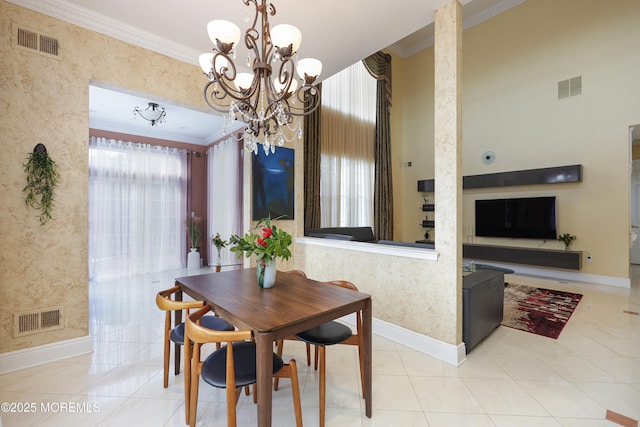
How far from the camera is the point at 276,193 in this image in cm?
377

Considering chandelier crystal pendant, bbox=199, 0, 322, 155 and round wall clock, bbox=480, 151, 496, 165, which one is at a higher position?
round wall clock, bbox=480, 151, 496, 165

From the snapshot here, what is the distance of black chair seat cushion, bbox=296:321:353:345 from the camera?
1.75 meters

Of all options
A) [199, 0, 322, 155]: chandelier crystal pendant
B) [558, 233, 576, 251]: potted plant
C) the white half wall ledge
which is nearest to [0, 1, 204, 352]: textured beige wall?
[199, 0, 322, 155]: chandelier crystal pendant

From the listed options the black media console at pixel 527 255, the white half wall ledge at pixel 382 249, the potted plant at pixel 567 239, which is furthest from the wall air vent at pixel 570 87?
the white half wall ledge at pixel 382 249

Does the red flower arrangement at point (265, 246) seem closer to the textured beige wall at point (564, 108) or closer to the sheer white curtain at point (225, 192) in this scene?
the sheer white curtain at point (225, 192)

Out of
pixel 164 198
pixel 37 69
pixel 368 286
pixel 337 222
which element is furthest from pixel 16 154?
pixel 337 222

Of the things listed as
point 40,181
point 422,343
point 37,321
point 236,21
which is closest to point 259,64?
point 236,21

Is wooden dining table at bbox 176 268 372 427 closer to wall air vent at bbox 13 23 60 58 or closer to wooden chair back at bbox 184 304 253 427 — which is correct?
wooden chair back at bbox 184 304 253 427

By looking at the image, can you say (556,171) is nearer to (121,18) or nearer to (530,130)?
(530,130)

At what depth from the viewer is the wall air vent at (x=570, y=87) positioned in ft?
16.6

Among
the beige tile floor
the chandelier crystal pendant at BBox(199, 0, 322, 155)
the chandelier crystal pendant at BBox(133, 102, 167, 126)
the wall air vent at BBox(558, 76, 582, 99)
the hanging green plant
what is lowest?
the beige tile floor

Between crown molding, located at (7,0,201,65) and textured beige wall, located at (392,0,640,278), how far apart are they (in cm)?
588

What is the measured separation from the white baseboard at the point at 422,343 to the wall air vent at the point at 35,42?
3.87 m

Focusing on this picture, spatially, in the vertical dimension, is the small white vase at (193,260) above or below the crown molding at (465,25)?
below
